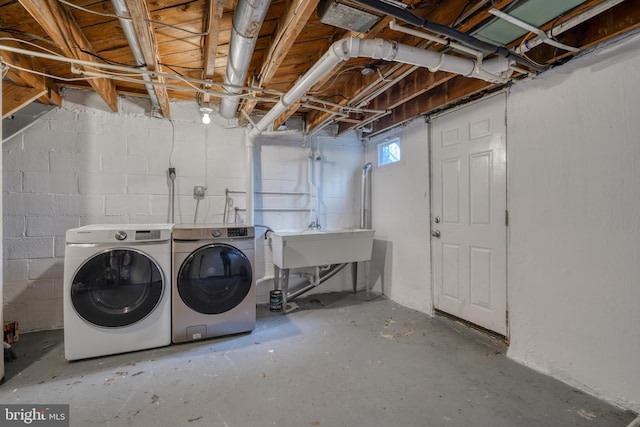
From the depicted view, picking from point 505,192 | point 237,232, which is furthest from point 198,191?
point 505,192

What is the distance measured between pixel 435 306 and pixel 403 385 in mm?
1297

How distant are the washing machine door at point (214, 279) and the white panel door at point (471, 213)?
1.82 metres

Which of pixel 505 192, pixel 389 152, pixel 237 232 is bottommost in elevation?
pixel 237 232

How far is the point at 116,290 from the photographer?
210 centimetres

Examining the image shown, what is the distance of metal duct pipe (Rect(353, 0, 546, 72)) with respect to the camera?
127 centimetres

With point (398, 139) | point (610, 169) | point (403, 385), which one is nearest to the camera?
point (610, 169)

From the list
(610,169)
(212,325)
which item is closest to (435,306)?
(610,169)

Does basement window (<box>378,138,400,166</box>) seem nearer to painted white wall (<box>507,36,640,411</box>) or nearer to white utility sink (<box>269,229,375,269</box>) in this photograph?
white utility sink (<box>269,229,375,269</box>)

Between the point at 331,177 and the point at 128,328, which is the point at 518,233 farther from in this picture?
the point at 128,328

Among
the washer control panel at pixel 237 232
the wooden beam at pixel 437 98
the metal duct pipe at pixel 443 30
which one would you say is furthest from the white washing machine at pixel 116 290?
the wooden beam at pixel 437 98

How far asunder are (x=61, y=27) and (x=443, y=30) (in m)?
1.97

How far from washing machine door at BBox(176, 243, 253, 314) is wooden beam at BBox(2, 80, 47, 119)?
1.73 meters

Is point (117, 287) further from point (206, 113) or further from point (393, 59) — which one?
point (393, 59)

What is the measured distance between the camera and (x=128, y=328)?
213 centimetres
